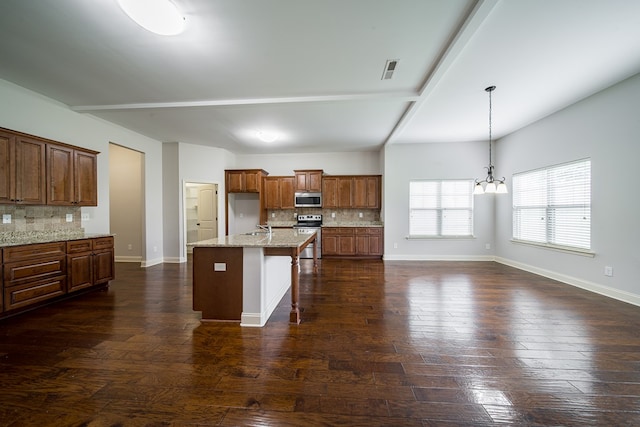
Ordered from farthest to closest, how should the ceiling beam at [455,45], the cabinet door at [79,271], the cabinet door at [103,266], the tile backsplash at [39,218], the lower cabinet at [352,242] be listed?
the lower cabinet at [352,242]
the cabinet door at [103,266]
the cabinet door at [79,271]
the tile backsplash at [39,218]
the ceiling beam at [455,45]

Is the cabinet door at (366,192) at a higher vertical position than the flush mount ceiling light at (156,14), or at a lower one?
lower

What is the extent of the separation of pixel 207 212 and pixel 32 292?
13.6ft

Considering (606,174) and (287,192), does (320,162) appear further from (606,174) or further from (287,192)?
(606,174)

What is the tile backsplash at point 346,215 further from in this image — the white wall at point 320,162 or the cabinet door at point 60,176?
the cabinet door at point 60,176

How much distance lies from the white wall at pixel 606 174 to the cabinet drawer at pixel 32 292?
23.8 feet

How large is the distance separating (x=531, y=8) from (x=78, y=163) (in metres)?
5.68

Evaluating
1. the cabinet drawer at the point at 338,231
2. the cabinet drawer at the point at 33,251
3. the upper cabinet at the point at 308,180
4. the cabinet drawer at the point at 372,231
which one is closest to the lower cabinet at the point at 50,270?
the cabinet drawer at the point at 33,251

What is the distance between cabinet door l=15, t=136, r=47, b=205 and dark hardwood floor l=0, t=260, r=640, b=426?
4.66 feet

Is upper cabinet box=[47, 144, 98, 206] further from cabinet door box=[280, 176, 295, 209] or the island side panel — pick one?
cabinet door box=[280, 176, 295, 209]

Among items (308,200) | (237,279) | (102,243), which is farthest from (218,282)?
(308,200)

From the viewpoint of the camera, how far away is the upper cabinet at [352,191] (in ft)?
20.8

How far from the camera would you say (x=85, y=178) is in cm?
370

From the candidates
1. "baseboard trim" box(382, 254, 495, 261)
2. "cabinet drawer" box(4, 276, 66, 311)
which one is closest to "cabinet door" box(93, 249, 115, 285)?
"cabinet drawer" box(4, 276, 66, 311)

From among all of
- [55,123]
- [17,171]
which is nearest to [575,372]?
[17,171]
